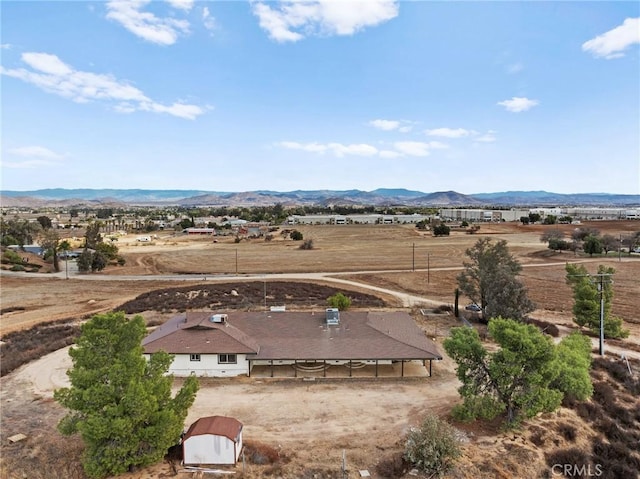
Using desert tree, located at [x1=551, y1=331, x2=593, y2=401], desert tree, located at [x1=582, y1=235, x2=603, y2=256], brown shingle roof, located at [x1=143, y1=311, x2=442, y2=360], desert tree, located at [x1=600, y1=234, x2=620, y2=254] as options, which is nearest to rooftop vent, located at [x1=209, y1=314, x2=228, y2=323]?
brown shingle roof, located at [x1=143, y1=311, x2=442, y2=360]

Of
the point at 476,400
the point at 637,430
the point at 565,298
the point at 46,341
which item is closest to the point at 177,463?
the point at 476,400

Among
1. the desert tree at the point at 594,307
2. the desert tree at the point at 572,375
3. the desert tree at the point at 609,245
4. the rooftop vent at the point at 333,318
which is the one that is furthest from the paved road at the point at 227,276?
the desert tree at the point at 572,375

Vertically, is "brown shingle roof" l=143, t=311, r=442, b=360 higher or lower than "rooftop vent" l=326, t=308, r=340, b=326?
lower

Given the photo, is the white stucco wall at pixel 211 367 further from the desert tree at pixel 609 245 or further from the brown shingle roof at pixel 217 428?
the desert tree at pixel 609 245

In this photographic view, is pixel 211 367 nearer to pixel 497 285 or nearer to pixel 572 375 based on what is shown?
pixel 572 375

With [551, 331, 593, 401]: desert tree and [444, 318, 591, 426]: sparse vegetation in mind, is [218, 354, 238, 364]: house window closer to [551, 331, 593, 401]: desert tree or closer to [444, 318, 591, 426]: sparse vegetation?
[444, 318, 591, 426]: sparse vegetation

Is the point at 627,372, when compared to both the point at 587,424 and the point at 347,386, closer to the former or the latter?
the point at 587,424
